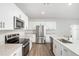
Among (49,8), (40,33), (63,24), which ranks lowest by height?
(40,33)

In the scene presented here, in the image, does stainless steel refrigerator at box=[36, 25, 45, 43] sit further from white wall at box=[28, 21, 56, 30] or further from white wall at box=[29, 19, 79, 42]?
white wall at box=[29, 19, 79, 42]

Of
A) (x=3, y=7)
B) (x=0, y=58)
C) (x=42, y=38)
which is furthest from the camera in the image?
(x=42, y=38)

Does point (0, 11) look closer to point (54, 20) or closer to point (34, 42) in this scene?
point (34, 42)

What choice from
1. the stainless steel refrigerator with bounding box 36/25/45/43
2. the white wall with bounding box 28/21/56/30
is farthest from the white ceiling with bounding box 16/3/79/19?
the white wall with bounding box 28/21/56/30

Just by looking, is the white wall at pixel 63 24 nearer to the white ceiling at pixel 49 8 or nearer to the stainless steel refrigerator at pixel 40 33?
the stainless steel refrigerator at pixel 40 33

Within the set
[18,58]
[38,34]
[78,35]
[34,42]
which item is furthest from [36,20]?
[18,58]

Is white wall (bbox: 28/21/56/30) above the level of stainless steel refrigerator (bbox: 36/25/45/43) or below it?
above

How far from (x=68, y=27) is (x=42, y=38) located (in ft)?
8.72

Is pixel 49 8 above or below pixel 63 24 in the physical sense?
above

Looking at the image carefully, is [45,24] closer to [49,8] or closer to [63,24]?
[63,24]

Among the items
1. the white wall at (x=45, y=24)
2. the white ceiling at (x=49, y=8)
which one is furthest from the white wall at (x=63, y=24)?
the white ceiling at (x=49, y=8)

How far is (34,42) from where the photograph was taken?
8.01 metres

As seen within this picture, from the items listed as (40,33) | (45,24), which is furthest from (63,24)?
(40,33)

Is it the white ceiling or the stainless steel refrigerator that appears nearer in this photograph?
the white ceiling
